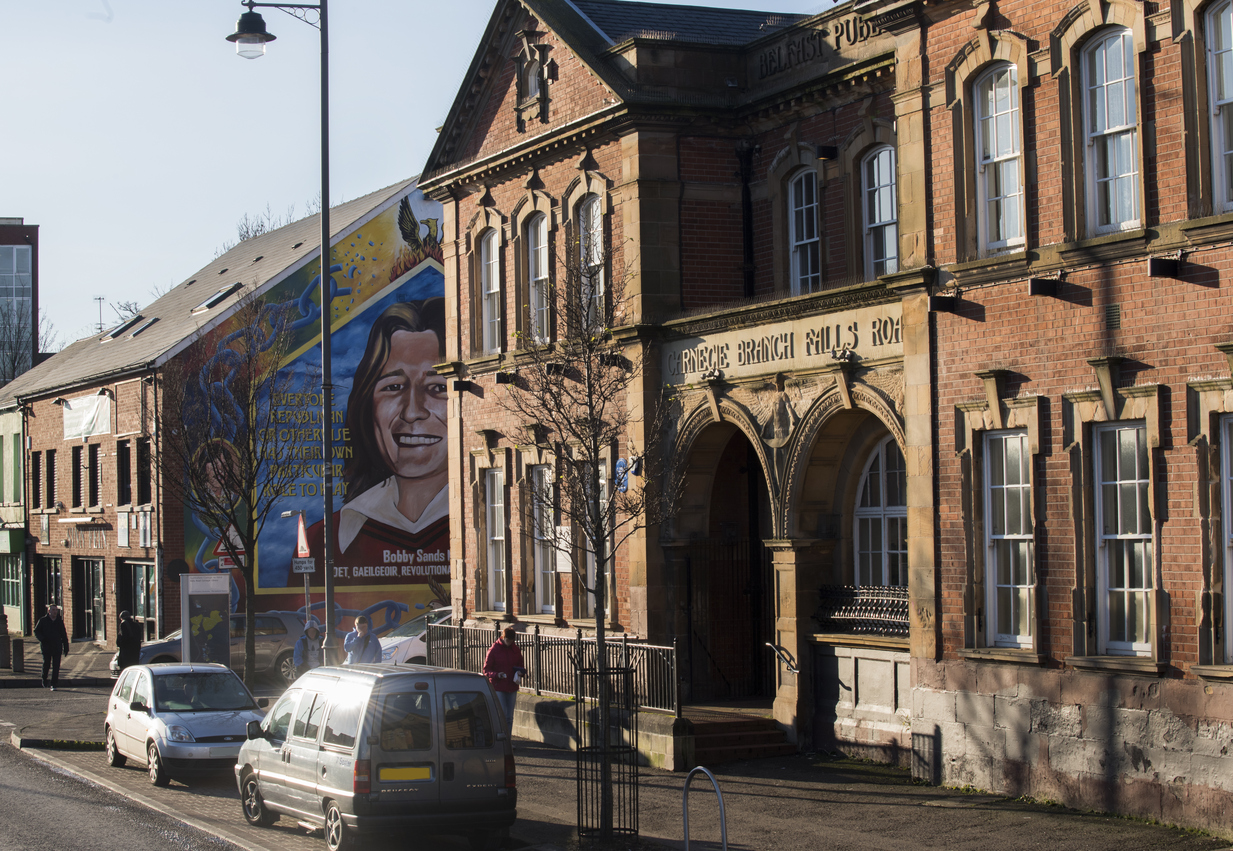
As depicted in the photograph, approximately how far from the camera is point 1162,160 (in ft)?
45.1

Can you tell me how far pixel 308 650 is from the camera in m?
29.8

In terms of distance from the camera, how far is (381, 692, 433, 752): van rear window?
13.1m

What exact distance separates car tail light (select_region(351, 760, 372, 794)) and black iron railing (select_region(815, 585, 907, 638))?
7.33 meters

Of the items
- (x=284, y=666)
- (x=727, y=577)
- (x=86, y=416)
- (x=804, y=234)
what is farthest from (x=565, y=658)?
(x=86, y=416)

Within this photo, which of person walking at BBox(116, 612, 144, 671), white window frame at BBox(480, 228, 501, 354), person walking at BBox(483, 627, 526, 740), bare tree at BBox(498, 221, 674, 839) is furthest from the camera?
person walking at BBox(116, 612, 144, 671)

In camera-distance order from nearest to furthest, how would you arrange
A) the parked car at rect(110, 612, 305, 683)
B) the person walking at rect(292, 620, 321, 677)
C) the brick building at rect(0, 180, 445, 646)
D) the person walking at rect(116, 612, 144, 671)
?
the person walking at rect(292, 620, 321, 677) < the person walking at rect(116, 612, 144, 671) < the parked car at rect(110, 612, 305, 683) < the brick building at rect(0, 180, 445, 646)

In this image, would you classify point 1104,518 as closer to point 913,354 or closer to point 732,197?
point 913,354

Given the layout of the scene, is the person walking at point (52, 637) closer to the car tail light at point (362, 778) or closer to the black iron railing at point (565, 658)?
the black iron railing at point (565, 658)

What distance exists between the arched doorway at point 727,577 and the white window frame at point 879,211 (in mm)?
3432

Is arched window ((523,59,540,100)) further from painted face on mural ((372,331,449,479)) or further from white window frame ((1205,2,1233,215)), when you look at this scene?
painted face on mural ((372,331,449,479))

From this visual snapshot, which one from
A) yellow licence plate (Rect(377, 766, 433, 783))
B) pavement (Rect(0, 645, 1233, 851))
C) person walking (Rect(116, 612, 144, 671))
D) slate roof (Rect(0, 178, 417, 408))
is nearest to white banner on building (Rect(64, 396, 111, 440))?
slate roof (Rect(0, 178, 417, 408))

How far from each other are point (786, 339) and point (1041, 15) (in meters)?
5.42

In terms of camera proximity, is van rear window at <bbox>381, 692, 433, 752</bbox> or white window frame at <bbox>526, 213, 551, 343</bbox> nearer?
van rear window at <bbox>381, 692, 433, 752</bbox>

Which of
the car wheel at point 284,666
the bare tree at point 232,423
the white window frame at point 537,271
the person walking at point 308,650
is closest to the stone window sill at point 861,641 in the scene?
the white window frame at point 537,271
